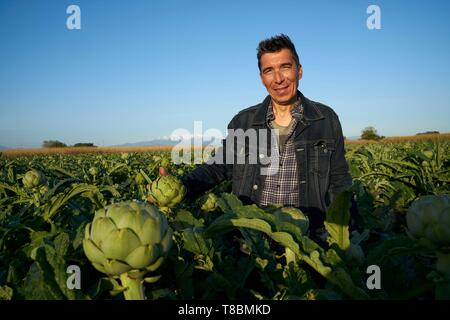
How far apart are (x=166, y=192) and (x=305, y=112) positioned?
1.62 meters

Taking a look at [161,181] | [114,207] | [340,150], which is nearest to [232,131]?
[340,150]

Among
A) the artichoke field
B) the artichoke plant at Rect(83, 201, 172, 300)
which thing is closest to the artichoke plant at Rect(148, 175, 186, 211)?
the artichoke field

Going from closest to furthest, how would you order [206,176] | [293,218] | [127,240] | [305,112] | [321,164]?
[127,240]
[293,218]
[206,176]
[321,164]
[305,112]

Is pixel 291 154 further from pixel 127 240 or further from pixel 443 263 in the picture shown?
pixel 127 240

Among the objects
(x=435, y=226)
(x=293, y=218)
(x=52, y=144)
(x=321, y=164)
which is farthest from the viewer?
(x=52, y=144)

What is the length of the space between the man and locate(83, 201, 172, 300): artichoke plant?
1.78m

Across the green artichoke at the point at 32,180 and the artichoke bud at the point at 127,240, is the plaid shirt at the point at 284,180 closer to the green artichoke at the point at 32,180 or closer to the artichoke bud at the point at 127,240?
the green artichoke at the point at 32,180

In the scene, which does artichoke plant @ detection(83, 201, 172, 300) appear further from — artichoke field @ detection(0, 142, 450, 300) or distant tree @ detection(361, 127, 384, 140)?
distant tree @ detection(361, 127, 384, 140)

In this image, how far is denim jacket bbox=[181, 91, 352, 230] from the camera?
2.65 meters

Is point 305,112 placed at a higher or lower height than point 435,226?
higher

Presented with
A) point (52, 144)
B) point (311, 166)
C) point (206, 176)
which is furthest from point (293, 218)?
point (52, 144)

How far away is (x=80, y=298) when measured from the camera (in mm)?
807

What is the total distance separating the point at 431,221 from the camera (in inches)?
35.7
